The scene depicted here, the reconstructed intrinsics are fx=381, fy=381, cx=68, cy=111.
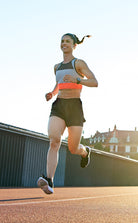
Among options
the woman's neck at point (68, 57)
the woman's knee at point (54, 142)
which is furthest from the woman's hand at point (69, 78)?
the woman's knee at point (54, 142)

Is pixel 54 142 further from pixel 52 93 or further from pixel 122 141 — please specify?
pixel 122 141

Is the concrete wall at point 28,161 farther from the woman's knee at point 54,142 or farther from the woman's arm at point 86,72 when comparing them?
the woman's arm at point 86,72

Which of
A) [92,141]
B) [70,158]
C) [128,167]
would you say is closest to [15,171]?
[70,158]

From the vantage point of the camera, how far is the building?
103750mm

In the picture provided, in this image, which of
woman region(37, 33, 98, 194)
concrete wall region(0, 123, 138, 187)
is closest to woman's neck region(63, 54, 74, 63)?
woman region(37, 33, 98, 194)

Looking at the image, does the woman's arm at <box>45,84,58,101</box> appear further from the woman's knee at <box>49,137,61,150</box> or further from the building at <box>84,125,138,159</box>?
the building at <box>84,125,138,159</box>

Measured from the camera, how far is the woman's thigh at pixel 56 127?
15.8 feet

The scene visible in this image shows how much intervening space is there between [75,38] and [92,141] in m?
117

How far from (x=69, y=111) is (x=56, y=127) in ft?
0.90

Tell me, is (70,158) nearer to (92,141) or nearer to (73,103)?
(73,103)

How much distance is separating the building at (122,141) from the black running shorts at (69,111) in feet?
318

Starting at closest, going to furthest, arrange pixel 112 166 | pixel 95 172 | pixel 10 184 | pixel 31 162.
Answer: pixel 10 184
pixel 31 162
pixel 95 172
pixel 112 166

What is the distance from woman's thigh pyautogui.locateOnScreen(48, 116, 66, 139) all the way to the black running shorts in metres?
0.06

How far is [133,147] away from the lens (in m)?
104
